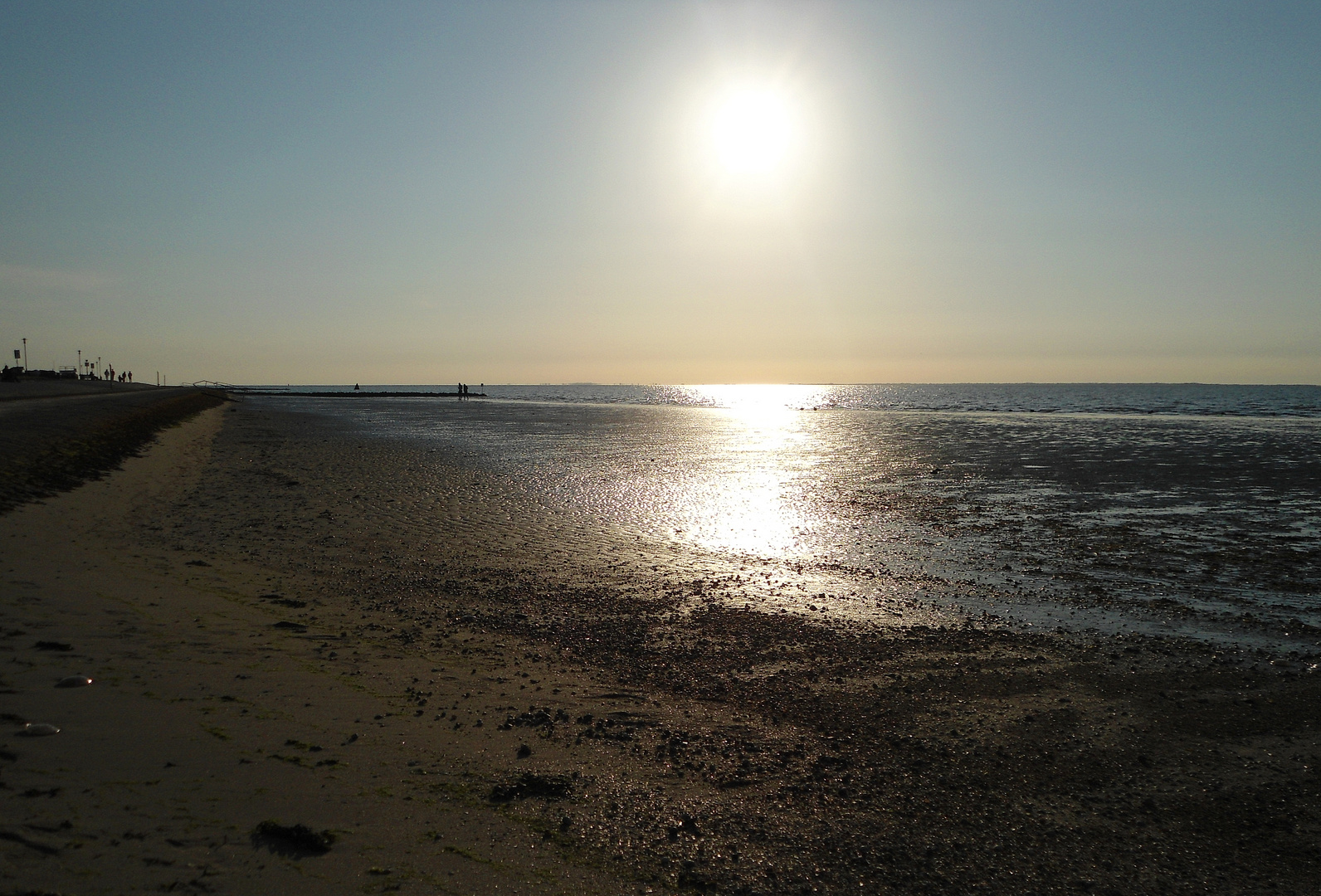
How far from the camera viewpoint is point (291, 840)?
4.61 meters

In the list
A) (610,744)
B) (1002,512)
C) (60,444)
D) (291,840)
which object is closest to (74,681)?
(291,840)

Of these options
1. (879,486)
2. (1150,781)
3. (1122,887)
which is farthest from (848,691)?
(879,486)

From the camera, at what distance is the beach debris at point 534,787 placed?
5496mm

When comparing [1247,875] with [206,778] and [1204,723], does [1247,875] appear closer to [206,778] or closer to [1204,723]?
[1204,723]

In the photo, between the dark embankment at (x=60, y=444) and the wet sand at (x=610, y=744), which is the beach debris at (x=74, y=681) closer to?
the wet sand at (x=610, y=744)

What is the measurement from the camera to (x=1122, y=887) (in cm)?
482

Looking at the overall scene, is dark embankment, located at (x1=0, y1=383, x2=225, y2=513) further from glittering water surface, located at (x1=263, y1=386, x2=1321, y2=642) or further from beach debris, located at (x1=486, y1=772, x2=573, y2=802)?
→ beach debris, located at (x1=486, y1=772, x2=573, y2=802)

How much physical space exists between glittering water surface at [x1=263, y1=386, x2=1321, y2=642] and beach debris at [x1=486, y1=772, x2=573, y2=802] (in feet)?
24.3

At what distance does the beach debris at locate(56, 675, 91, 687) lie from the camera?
646 centimetres

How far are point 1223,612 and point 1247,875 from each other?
7.27 m

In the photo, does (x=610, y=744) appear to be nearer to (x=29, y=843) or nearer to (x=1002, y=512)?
(x=29, y=843)

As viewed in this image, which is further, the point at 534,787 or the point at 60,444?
the point at 60,444

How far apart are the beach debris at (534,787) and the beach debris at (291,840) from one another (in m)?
1.19

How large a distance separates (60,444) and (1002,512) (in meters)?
28.4
